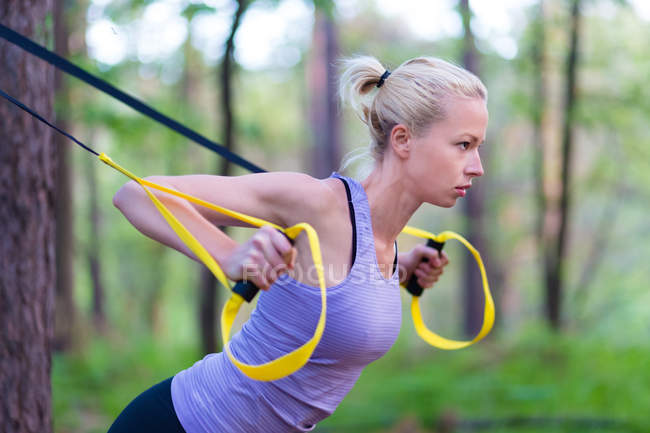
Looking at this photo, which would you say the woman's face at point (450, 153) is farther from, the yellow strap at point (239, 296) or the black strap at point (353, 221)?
the yellow strap at point (239, 296)

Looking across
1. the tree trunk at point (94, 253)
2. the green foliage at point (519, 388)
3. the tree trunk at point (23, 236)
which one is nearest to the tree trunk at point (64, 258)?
the green foliage at point (519, 388)

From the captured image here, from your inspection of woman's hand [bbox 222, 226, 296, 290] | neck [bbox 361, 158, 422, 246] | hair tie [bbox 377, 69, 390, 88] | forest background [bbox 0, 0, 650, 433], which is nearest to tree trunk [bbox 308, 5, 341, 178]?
forest background [bbox 0, 0, 650, 433]

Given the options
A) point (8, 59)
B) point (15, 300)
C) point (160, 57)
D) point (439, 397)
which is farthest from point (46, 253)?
point (160, 57)

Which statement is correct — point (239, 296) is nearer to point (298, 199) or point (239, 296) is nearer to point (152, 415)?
point (298, 199)

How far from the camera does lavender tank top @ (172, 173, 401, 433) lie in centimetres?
164

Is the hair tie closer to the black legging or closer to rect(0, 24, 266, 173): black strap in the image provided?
rect(0, 24, 266, 173): black strap

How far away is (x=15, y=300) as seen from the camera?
7.91ft

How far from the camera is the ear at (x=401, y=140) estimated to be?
1767 mm

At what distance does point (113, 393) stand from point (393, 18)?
1283 centimetres

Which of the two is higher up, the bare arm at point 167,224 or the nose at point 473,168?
the nose at point 473,168

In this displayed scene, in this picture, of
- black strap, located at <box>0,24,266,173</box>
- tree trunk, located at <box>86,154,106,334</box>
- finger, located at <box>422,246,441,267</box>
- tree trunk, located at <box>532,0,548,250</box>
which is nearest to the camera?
black strap, located at <box>0,24,266,173</box>

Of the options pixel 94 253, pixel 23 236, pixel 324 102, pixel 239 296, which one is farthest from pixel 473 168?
pixel 94 253

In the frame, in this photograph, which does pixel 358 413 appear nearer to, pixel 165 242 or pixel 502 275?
pixel 165 242

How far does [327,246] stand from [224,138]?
4.07 meters
